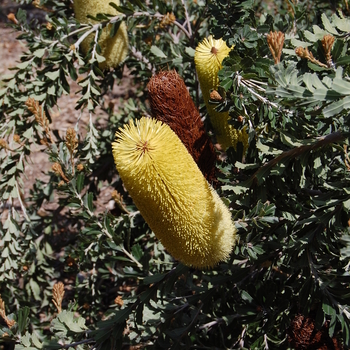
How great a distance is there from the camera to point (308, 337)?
1.50m

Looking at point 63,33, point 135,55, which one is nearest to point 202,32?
point 135,55

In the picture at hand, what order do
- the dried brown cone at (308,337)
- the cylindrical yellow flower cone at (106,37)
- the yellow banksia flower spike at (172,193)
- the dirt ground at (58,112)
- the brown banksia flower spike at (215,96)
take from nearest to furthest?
the yellow banksia flower spike at (172,193) < the brown banksia flower spike at (215,96) < the dried brown cone at (308,337) < the cylindrical yellow flower cone at (106,37) < the dirt ground at (58,112)

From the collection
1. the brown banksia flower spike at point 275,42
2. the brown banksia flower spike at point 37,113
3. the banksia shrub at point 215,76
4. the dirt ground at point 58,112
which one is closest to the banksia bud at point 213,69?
the banksia shrub at point 215,76

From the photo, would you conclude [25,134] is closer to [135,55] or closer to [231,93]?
[135,55]

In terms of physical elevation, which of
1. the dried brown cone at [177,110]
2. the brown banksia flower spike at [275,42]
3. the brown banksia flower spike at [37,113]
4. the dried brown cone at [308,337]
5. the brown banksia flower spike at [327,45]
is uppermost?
the brown banksia flower spike at [275,42]

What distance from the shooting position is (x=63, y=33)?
83.1 inches

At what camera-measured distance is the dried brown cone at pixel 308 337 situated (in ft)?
4.91

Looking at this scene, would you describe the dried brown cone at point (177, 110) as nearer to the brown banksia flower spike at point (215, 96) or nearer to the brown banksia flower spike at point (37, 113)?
the brown banksia flower spike at point (215, 96)

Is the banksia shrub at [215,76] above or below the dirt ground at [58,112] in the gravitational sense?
above

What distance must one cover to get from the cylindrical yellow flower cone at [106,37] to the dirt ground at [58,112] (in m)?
0.90

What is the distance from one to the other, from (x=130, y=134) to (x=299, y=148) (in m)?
0.48

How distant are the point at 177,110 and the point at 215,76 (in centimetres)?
17

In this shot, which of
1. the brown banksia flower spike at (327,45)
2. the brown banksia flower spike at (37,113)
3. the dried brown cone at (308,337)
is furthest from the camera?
→ the brown banksia flower spike at (37,113)

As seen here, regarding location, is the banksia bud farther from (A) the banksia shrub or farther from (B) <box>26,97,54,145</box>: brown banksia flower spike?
(B) <box>26,97,54,145</box>: brown banksia flower spike
